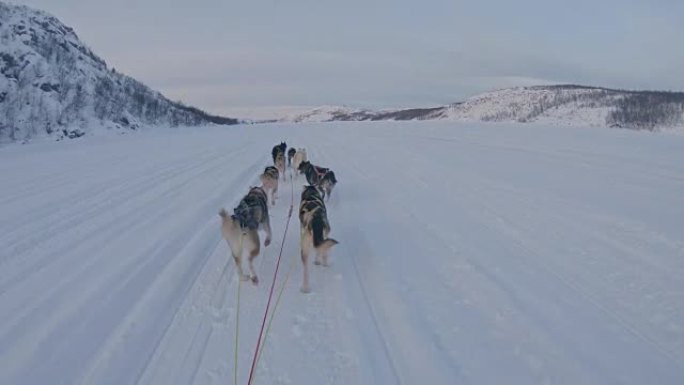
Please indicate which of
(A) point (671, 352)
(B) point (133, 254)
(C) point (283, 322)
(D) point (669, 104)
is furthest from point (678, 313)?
(D) point (669, 104)

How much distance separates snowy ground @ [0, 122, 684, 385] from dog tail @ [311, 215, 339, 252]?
46 centimetres

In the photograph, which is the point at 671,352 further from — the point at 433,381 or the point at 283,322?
the point at 283,322

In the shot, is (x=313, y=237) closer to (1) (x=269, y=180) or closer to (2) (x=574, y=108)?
(1) (x=269, y=180)

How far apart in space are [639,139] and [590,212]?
1615 cm

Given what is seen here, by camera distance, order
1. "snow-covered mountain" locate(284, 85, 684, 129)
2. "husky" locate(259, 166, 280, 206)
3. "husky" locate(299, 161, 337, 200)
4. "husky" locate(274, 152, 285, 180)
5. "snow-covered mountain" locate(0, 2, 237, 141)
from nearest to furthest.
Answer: "husky" locate(259, 166, 280, 206)
"husky" locate(299, 161, 337, 200)
"husky" locate(274, 152, 285, 180)
"snow-covered mountain" locate(0, 2, 237, 141)
"snow-covered mountain" locate(284, 85, 684, 129)

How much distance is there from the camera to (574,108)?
129875mm

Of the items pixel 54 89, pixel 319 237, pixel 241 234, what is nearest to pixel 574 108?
pixel 54 89

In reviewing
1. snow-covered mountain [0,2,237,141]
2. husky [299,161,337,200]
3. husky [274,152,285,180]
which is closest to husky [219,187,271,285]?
husky [299,161,337,200]

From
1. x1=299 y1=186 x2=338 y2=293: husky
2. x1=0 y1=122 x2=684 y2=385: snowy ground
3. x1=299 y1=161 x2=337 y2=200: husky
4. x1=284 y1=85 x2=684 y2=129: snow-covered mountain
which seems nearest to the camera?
x1=0 y1=122 x2=684 y2=385: snowy ground

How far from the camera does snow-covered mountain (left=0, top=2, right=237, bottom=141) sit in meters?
28.2

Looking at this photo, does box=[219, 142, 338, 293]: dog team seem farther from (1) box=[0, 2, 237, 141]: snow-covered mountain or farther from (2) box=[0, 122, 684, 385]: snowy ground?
(1) box=[0, 2, 237, 141]: snow-covered mountain

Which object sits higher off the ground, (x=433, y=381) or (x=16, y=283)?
(x=16, y=283)

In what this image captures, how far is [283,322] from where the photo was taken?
4.29 meters

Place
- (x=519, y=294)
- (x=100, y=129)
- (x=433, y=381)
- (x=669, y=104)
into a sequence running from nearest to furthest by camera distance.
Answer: (x=433, y=381), (x=519, y=294), (x=100, y=129), (x=669, y=104)
